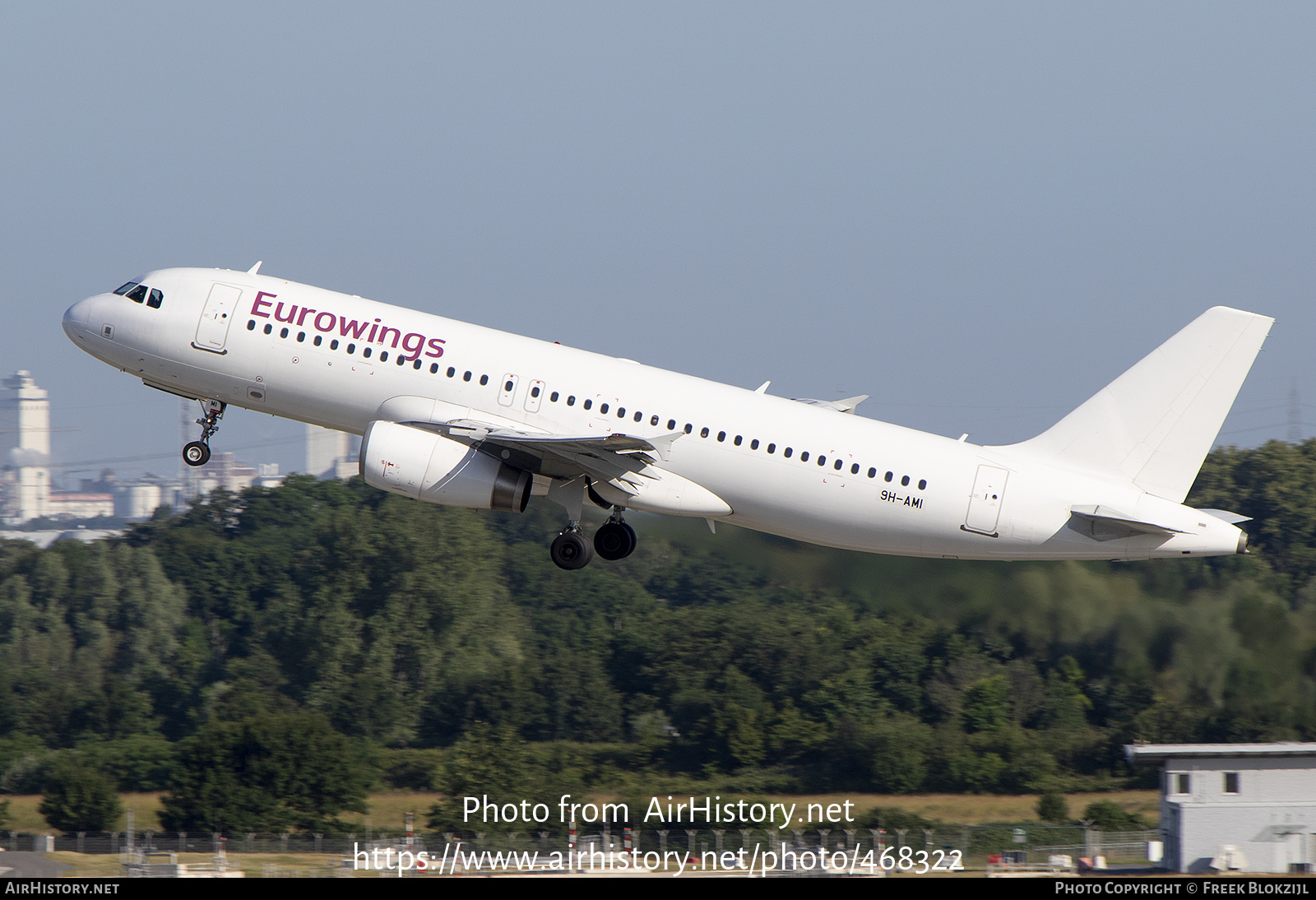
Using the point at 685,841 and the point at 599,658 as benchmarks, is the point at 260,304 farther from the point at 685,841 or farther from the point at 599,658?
the point at 599,658

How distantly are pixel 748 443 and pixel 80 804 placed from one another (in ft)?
144

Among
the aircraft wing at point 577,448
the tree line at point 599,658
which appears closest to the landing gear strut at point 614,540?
the aircraft wing at point 577,448

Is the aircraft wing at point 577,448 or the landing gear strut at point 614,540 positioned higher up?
the aircraft wing at point 577,448

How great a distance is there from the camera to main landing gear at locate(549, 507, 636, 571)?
31047 mm

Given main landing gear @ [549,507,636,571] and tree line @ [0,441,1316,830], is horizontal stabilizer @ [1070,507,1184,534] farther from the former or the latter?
main landing gear @ [549,507,636,571]

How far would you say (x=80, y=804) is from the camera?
199 feet

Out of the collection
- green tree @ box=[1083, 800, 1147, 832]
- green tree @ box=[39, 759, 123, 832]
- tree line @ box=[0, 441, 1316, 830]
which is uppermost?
tree line @ box=[0, 441, 1316, 830]

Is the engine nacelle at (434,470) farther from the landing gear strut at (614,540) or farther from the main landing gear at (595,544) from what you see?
the landing gear strut at (614,540)

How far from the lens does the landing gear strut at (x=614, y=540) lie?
31656mm

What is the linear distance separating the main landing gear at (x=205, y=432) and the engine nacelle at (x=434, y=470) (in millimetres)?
4910

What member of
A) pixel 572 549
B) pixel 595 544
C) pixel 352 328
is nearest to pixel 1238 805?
pixel 595 544

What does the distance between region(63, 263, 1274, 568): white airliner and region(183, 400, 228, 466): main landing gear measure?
2170 millimetres

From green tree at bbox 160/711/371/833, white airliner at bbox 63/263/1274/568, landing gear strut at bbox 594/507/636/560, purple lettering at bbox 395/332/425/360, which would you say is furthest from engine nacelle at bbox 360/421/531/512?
green tree at bbox 160/711/371/833
